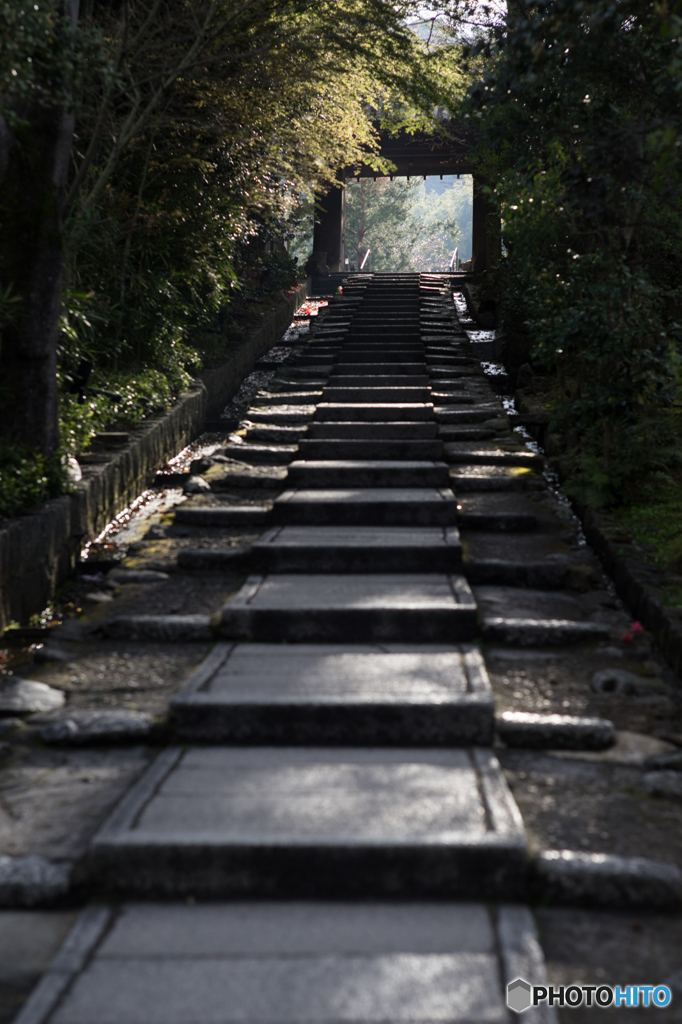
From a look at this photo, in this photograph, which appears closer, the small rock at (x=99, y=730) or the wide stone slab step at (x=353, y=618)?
the small rock at (x=99, y=730)

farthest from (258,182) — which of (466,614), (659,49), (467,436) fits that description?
(466,614)

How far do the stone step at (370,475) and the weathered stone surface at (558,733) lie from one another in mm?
2813

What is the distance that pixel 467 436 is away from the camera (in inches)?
247

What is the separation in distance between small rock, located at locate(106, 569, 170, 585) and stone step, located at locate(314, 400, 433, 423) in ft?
9.75

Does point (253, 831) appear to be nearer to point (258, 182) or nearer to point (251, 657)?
point (251, 657)

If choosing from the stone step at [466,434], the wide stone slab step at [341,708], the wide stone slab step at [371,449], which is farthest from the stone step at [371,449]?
the wide stone slab step at [341,708]

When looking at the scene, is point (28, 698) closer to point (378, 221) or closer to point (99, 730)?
point (99, 730)

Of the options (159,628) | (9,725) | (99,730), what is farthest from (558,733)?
(9,725)

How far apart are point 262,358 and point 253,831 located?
9.65m

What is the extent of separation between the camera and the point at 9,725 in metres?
2.74

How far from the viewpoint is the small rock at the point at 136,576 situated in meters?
4.04

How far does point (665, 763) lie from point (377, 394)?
211 inches

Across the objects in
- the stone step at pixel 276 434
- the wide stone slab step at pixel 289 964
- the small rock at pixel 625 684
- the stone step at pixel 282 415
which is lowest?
the wide stone slab step at pixel 289 964

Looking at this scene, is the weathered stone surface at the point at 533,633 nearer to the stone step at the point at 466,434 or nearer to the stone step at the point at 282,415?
the stone step at the point at 466,434
